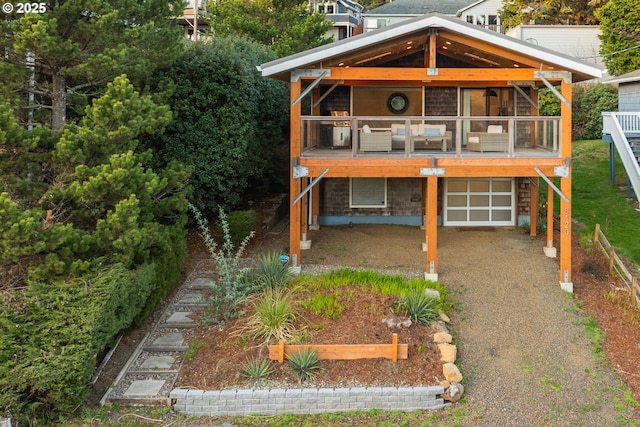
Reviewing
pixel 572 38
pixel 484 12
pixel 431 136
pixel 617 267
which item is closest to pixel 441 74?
pixel 431 136

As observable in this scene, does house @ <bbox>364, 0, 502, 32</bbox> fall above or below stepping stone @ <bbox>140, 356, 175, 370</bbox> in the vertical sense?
above

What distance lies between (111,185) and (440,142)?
724cm

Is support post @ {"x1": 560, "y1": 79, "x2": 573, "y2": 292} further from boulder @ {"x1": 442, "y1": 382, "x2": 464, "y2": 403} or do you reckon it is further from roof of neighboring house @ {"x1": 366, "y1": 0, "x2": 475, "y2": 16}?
roof of neighboring house @ {"x1": 366, "y1": 0, "x2": 475, "y2": 16}

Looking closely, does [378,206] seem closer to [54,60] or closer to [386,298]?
[386,298]


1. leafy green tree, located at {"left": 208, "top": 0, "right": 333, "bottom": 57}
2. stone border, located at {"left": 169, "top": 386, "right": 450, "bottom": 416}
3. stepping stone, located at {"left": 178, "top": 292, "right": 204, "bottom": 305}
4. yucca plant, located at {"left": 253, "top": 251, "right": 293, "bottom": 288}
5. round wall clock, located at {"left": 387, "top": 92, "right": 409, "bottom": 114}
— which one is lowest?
stone border, located at {"left": 169, "top": 386, "right": 450, "bottom": 416}

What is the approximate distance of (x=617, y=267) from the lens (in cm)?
1398

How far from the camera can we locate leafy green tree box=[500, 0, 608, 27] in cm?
3538

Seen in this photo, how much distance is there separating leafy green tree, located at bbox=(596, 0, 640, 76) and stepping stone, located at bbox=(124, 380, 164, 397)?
27509 millimetres

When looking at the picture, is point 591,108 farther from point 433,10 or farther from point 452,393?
point 452,393

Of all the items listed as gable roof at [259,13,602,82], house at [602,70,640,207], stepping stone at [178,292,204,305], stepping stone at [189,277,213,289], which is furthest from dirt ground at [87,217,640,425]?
gable roof at [259,13,602,82]

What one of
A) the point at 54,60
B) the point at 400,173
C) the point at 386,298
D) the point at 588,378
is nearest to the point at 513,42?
the point at 400,173

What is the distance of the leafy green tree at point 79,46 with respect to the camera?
378 inches

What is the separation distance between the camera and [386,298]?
35.7 ft

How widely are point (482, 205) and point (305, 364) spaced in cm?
1005
